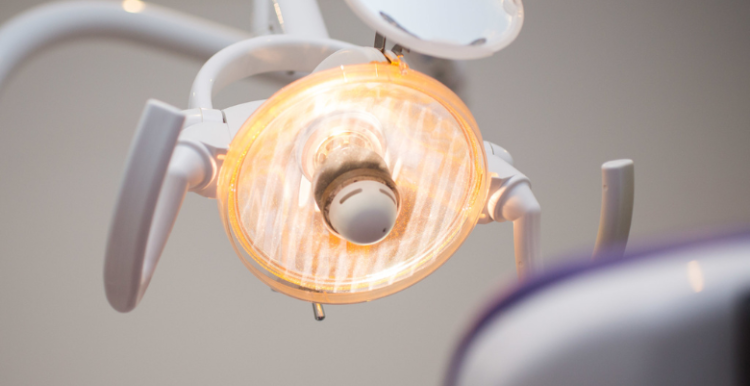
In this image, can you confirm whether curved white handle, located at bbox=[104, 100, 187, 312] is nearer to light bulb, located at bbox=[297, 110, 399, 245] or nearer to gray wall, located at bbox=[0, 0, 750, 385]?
light bulb, located at bbox=[297, 110, 399, 245]

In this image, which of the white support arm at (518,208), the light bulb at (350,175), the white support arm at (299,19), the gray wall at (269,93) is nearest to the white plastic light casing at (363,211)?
the light bulb at (350,175)

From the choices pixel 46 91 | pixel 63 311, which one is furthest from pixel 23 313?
pixel 46 91

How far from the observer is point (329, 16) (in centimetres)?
90

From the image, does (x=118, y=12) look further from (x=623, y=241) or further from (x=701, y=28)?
(x=701, y=28)

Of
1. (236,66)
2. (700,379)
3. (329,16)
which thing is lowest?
(700,379)

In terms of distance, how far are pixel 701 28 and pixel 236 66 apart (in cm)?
96

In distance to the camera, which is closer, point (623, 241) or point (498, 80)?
point (623, 241)

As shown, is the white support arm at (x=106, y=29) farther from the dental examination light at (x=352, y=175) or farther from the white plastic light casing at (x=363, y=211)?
the white plastic light casing at (x=363, y=211)

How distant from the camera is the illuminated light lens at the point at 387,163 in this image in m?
0.27

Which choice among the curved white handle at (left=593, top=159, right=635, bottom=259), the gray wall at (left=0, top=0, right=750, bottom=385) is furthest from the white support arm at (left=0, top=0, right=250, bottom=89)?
the curved white handle at (left=593, top=159, right=635, bottom=259)

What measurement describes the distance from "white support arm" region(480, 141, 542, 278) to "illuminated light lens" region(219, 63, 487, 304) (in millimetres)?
27

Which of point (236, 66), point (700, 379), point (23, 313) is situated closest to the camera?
point (700, 379)

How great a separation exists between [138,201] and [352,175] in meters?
0.10

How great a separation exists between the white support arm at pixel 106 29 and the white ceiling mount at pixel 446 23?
0.31 m
